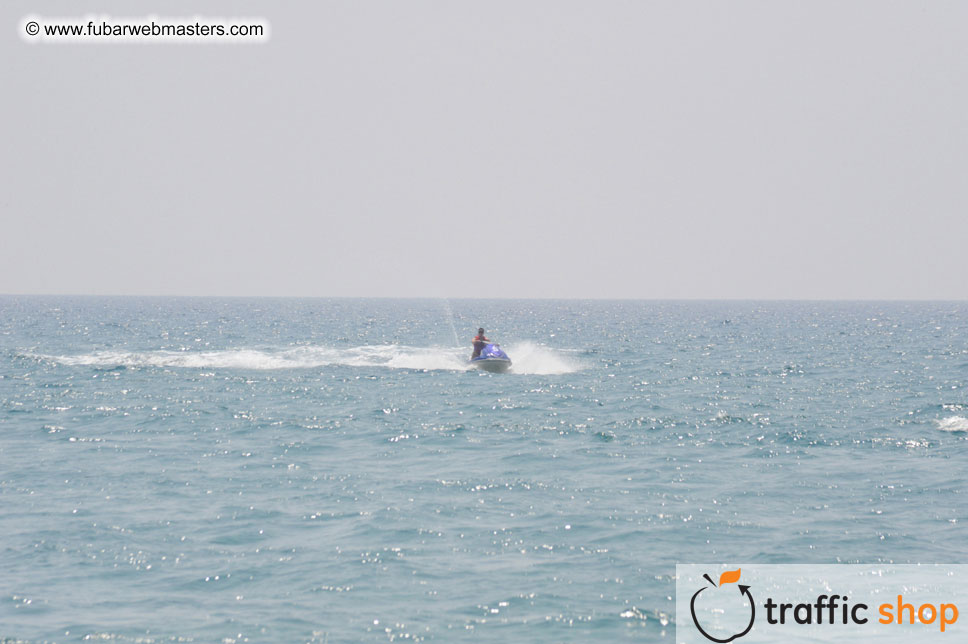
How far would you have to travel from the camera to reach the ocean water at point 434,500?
14.1 meters

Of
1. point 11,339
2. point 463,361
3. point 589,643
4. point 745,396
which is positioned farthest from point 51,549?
point 11,339

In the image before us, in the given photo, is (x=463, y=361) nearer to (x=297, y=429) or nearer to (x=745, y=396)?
(x=745, y=396)

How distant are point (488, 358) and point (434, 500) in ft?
97.3

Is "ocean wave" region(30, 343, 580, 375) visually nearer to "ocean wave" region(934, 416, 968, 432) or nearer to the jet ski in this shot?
the jet ski

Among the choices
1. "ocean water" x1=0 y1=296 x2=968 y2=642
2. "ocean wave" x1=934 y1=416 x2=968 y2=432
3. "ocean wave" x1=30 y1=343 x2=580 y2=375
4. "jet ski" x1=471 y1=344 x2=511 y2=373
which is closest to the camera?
"ocean water" x1=0 y1=296 x2=968 y2=642

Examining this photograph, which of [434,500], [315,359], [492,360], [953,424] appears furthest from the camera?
[315,359]

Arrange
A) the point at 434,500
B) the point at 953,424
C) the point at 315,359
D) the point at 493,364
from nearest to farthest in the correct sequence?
the point at 434,500 → the point at 953,424 → the point at 493,364 → the point at 315,359

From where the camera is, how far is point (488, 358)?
A: 50.1m

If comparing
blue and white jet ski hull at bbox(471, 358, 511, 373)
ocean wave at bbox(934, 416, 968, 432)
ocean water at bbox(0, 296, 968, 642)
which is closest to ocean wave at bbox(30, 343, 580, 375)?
blue and white jet ski hull at bbox(471, 358, 511, 373)

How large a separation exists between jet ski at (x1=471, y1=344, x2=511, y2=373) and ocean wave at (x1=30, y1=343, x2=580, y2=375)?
217cm

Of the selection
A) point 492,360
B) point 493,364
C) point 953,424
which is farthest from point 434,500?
point 493,364

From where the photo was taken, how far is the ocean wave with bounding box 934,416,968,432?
103 feet

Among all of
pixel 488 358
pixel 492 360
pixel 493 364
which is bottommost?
pixel 493 364

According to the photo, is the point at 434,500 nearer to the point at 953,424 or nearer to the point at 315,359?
the point at 953,424
